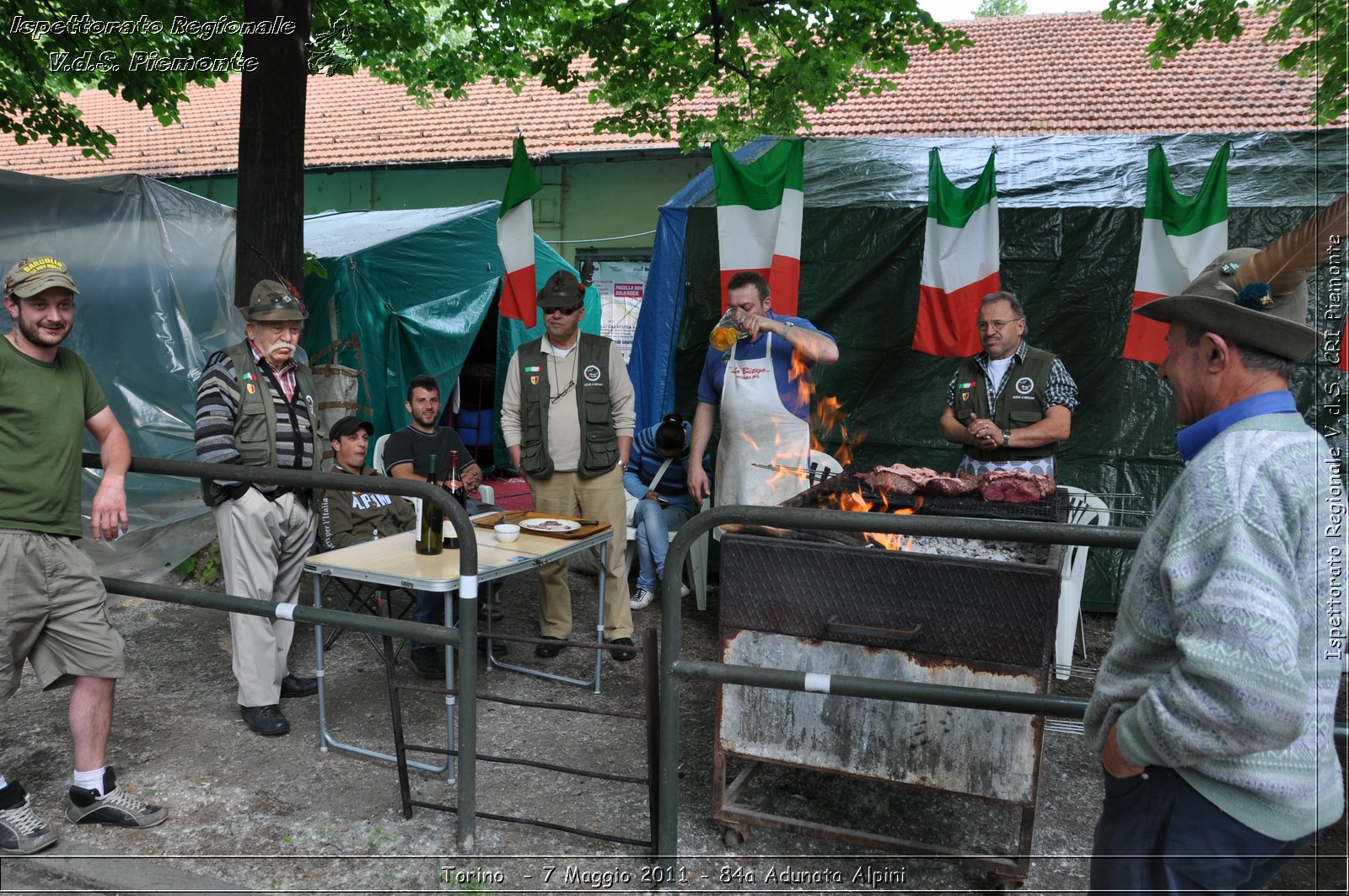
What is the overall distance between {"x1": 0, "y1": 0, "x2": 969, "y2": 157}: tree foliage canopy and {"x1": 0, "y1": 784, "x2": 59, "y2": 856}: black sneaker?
6046 millimetres

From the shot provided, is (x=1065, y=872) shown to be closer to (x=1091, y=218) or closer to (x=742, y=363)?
(x=742, y=363)

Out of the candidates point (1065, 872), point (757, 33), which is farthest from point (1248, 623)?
point (757, 33)

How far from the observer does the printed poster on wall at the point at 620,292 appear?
15.3 m

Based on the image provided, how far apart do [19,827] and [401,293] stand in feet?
23.4

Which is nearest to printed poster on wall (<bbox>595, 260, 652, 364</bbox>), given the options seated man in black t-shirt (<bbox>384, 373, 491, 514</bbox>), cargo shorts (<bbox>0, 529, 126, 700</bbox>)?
seated man in black t-shirt (<bbox>384, 373, 491, 514</bbox>)

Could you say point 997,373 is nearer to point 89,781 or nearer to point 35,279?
point 35,279

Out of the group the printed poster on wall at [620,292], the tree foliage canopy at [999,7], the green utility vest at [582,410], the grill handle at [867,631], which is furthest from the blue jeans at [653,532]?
the tree foliage canopy at [999,7]

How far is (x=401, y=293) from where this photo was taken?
9781mm

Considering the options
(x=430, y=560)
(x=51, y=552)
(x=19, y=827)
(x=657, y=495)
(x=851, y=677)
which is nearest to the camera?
(x=851, y=677)

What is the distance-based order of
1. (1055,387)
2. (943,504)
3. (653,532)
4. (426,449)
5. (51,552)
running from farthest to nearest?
1. (653,532)
2. (426,449)
3. (1055,387)
4. (943,504)
5. (51,552)

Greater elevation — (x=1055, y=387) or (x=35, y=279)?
(x=35, y=279)

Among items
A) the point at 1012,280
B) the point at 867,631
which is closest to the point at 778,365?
the point at 1012,280

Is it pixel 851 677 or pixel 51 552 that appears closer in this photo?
pixel 851 677

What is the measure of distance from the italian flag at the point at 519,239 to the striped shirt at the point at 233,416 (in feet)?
7.04
